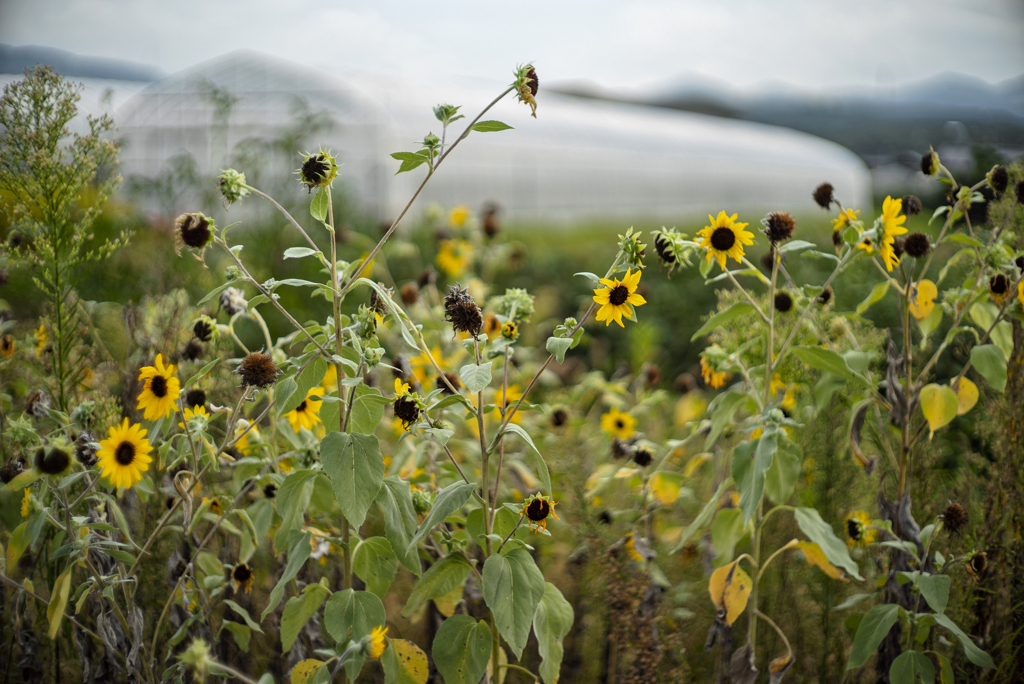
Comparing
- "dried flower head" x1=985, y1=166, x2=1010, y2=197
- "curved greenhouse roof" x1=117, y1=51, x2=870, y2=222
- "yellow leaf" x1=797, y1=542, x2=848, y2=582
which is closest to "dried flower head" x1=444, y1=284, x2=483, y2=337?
"yellow leaf" x1=797, y1=542, x2=848, y2=582

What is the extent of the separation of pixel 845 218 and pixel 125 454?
1.52 meters

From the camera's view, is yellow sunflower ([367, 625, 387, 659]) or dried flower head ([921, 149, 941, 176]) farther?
dried flower head ([921, 149, 941, 176])

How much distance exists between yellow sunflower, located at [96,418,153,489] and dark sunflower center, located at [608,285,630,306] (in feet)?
2.85

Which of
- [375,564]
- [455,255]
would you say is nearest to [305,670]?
[375,564]

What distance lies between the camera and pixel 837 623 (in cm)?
193

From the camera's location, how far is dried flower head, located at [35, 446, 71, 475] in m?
1.18

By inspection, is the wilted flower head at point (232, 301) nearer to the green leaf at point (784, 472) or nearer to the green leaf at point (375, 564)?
the green leaf at point (375, 564)

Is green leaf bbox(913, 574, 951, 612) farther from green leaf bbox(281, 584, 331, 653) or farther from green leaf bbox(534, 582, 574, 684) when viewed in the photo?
green leaf bbox(281, 584, 331, 653)

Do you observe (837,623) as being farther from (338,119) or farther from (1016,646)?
(338,119)

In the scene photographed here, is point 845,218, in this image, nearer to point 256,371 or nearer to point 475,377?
point 475,377

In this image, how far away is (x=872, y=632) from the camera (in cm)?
144

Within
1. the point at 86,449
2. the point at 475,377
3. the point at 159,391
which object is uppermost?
the point at 475,377

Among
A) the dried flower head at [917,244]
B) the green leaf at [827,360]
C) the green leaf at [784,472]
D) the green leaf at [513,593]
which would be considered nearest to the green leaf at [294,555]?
the green leaf at [513,593]

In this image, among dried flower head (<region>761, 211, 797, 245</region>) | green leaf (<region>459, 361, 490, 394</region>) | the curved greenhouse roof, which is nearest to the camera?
green leaf (<region>459, 361, 490, 394</region>)
